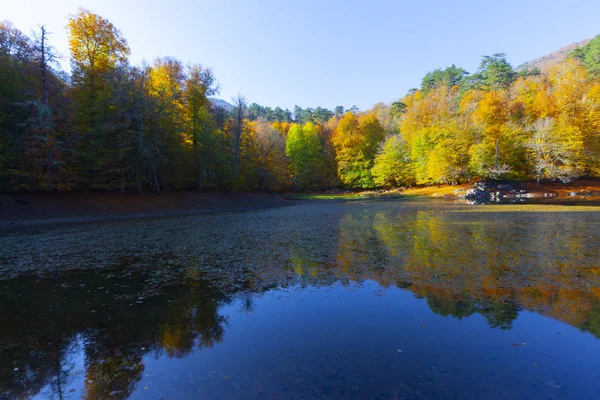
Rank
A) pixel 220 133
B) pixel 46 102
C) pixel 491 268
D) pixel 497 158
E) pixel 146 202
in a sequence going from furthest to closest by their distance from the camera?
pixel 497 158
pixel 220 133
pixel 146 202
pixel 46 102
pixel 491 268

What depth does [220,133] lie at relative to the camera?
3512 centimetres

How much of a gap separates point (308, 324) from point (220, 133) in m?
33.5

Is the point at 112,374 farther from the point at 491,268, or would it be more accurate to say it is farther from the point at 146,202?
the point at 146,202

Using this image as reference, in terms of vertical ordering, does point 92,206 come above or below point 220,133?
below

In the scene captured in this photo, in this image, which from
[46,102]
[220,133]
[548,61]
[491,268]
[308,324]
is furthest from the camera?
[548,61]

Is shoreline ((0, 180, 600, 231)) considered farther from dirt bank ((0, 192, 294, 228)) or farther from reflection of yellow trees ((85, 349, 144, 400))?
reflection of yellow trees ((85, 349, 144, 400))

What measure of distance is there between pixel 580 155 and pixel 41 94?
57614 mm

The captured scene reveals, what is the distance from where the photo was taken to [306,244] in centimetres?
1144

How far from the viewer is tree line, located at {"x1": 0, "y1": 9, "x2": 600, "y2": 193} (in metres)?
22.1

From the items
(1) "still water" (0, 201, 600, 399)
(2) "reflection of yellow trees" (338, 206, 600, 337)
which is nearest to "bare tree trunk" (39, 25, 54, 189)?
(1) "still water" (0, 201, 600, 399)

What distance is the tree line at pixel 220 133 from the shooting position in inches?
869

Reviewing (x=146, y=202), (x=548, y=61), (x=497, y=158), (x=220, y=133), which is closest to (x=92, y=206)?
(x=146, y=202)

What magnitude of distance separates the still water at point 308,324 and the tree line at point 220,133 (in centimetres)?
1734

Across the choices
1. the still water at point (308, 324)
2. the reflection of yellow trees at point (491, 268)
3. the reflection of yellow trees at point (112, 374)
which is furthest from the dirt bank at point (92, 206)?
the reflection of yellow trees at point (112, 374)
